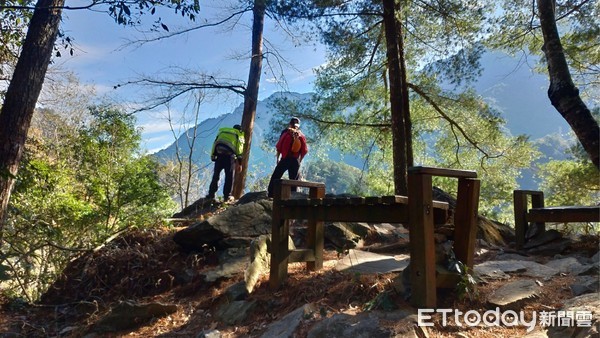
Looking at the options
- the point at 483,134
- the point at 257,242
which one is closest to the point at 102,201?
the point at 257,242

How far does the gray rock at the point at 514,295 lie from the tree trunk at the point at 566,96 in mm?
3018

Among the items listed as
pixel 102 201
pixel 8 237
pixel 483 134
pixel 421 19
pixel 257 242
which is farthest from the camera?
pixel 483 134

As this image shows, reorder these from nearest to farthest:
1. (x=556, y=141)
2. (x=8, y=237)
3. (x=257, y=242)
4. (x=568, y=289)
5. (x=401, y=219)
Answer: (x=401, y=219) < (x=568, y=289) < (x=257, y=242) < (x=8, y=237) < (x=556, y=141)

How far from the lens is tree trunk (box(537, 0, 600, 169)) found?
5.36 m

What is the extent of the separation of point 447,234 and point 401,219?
2.83ft

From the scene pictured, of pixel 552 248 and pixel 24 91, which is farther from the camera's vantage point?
pixel 552 248

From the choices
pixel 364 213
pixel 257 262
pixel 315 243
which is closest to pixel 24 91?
pixel 257 262

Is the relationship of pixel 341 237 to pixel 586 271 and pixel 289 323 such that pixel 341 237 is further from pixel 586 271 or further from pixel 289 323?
pixel 586 271

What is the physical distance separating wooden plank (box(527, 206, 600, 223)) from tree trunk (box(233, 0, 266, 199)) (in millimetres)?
7129

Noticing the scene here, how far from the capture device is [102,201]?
8266mm

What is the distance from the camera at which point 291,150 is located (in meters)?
8.19

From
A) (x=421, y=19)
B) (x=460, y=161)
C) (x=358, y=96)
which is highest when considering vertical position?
(x=421, y=19)

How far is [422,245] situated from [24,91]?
189 inches

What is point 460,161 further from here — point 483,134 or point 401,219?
point 401,219
